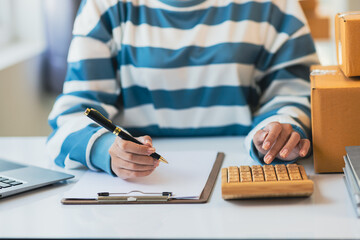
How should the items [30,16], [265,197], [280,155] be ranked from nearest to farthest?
[265,197], [280,155], [30,16]

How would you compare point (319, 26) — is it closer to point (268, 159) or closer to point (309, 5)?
point (309, 5)

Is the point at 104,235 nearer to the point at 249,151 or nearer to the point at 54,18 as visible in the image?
the point at 249,151

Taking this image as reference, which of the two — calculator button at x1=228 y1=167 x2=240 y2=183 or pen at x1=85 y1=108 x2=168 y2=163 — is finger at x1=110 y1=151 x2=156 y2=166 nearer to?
pen at x1=85 y1=108 x2=168 y2=163

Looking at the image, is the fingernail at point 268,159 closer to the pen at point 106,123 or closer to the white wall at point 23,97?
the pen at point 106,123

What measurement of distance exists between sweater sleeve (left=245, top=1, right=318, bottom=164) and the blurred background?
751 mm

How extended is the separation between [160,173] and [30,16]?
170 cm

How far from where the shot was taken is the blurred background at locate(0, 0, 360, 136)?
1734mm

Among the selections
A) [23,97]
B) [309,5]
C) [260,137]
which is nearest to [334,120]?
[260,137]

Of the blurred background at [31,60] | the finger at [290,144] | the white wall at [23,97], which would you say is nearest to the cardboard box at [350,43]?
the finger at [290,144]

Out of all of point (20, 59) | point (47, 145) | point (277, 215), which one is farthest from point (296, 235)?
point (20, 59)

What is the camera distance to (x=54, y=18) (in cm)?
171

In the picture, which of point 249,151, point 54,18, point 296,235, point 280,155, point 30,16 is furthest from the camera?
point 30,16

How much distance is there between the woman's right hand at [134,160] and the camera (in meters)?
0.83

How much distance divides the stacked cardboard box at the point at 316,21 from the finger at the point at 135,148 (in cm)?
257
